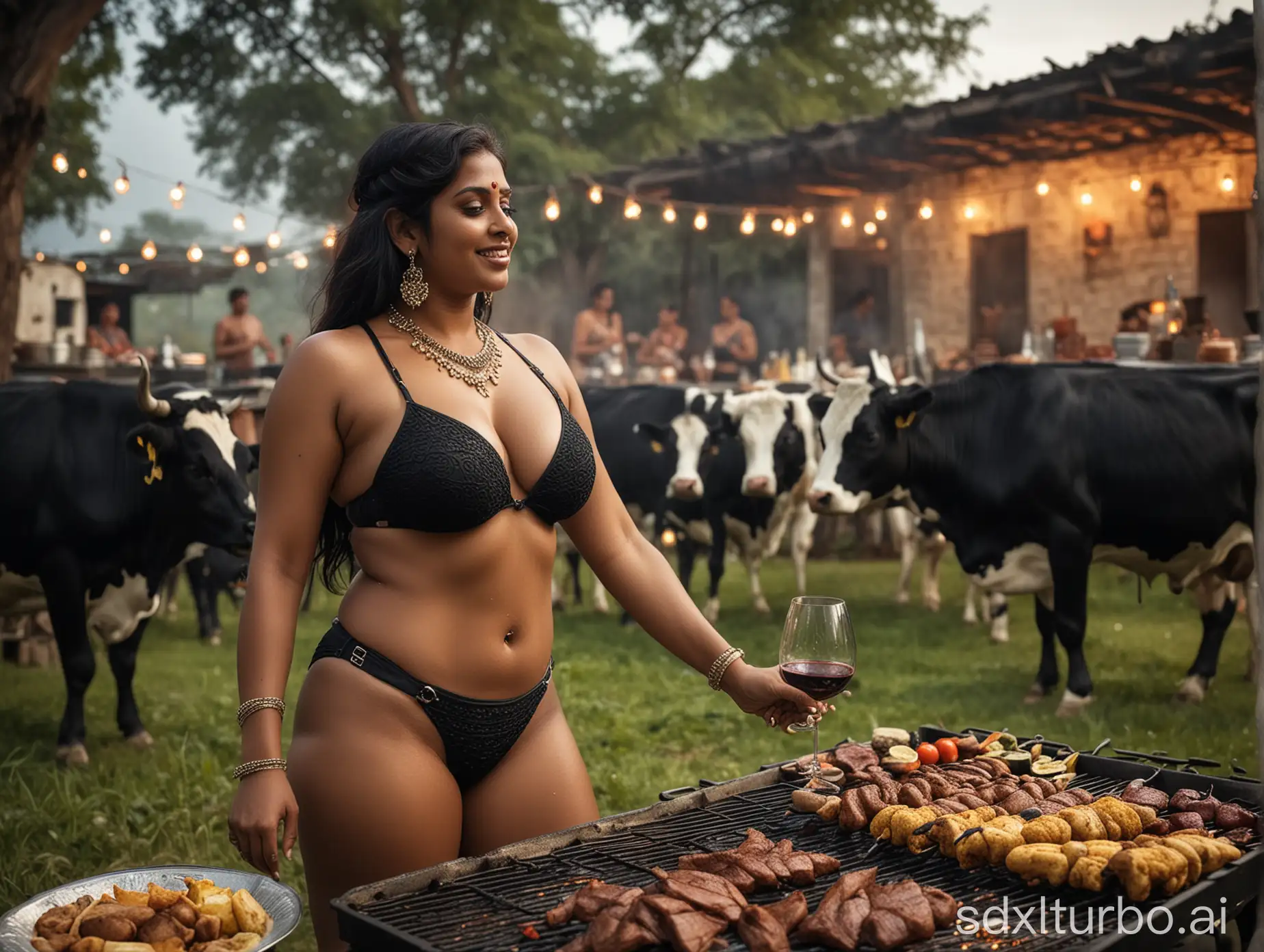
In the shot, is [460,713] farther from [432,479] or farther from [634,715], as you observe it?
[634,715]

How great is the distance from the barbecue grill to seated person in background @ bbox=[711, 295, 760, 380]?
48.4 feet

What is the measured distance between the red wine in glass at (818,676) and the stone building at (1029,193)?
37.8ft

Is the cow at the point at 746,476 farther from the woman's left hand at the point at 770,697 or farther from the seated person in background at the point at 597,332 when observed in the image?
the woman's left hand at the point at 770,697

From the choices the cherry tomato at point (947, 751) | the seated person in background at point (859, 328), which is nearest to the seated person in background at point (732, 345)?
the seated person in background at point (859, 328)

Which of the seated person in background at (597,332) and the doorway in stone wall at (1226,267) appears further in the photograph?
the seated person in background at (597,332)

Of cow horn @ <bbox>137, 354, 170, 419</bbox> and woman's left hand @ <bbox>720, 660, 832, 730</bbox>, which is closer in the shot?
woman's left hand @ <bbox>720, 660, 832, 730</bbox>

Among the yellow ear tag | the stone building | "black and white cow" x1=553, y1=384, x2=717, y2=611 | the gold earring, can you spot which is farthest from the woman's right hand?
the stone building

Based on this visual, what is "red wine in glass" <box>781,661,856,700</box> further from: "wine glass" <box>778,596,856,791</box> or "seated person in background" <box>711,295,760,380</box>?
"seated person in background" <box>711,295,760,380</box>

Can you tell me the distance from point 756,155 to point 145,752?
12570 millimetres

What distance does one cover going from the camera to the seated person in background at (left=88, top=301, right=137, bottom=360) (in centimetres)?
1925

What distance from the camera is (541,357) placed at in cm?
326

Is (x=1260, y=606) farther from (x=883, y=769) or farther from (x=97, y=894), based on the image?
(x=97, y=894)

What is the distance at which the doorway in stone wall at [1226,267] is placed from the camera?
15383 mm

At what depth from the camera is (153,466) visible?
23.0 feet
